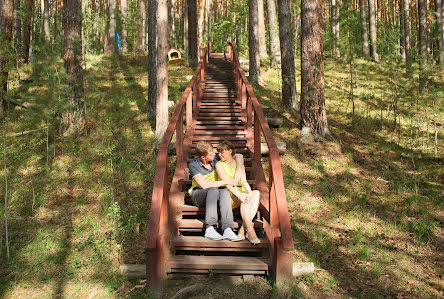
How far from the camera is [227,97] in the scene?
426 inches

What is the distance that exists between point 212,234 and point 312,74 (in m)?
5.26

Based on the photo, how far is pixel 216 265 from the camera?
3.96 metres

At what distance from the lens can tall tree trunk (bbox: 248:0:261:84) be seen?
13.8 metres

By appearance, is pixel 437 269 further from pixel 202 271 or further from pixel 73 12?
pixel 73 12

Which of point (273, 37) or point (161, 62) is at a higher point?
point (273, 37)

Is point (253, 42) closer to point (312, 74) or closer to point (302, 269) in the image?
point (312, 74)

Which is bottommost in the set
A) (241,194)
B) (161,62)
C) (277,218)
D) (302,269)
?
(302,269)

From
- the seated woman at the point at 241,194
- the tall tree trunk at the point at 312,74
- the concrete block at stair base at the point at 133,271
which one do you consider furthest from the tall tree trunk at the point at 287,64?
the concrete block at stair base at the point at 133,271

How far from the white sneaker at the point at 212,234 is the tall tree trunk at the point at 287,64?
22.6ft

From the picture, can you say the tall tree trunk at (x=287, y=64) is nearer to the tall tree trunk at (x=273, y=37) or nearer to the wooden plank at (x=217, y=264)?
the tall tree trunk at (x=273, y=37)

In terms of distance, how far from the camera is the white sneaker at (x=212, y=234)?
4.23m

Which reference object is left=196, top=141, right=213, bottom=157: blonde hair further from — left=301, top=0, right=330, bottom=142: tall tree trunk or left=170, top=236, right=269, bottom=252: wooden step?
left=301, top=0, right=330, bottom=142: tall tree trunk

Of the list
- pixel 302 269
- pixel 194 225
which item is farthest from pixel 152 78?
pixel 302 269

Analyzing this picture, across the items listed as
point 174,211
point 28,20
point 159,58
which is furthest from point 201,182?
point 28,20
